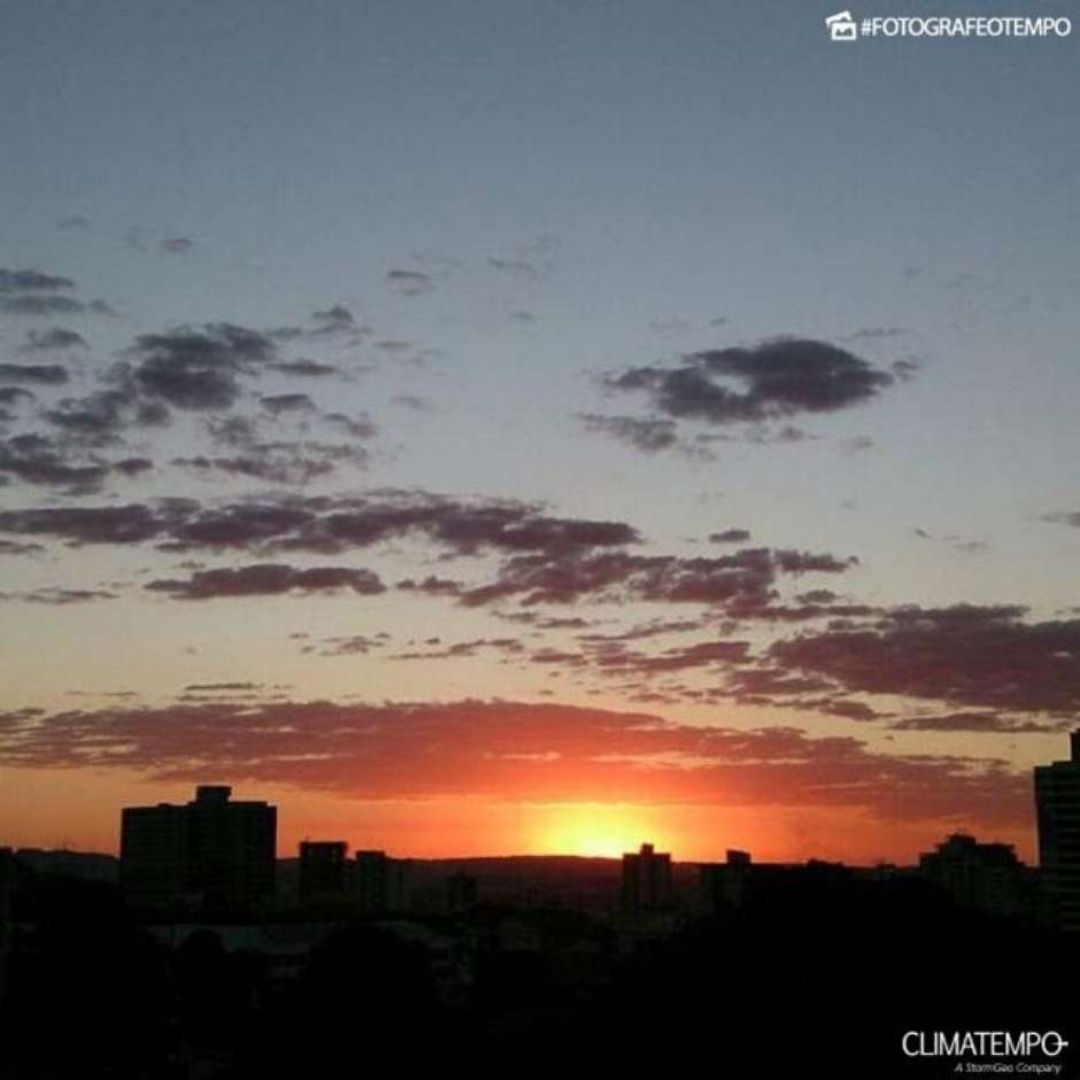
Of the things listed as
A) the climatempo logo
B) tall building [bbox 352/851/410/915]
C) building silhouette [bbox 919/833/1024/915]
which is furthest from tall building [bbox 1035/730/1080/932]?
tall building [bbox 352/851/410/915]

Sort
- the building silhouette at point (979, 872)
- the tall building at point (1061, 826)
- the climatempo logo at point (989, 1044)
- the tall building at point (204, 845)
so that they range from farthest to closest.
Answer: the tall building at point (204, 845)
the building silhouette at point (979, 872)
the tall building at point (1061, 826)
the climatempo logo at point (989, 1044)

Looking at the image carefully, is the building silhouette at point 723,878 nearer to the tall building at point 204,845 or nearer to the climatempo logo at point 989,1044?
the tall building at point 204,845

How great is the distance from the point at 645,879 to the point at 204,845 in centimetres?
4810

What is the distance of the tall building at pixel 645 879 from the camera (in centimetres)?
17288

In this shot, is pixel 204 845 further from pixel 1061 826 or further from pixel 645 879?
pixel 1061 826

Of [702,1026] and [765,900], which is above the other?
[765,900]

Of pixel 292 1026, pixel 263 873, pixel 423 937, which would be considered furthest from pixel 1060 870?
pixel 263 873

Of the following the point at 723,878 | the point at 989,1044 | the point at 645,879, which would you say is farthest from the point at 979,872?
the point at 989,1044

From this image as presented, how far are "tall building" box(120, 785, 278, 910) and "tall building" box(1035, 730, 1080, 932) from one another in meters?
79.1

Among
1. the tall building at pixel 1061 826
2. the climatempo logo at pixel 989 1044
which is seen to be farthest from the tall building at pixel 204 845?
the climatempo logo at pixel 989 1044

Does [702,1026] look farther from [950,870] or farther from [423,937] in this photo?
[950,870]

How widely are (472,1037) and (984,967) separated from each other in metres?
13.1

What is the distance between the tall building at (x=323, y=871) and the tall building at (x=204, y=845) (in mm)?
5236

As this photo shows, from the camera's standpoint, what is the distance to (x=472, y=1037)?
139 ft
